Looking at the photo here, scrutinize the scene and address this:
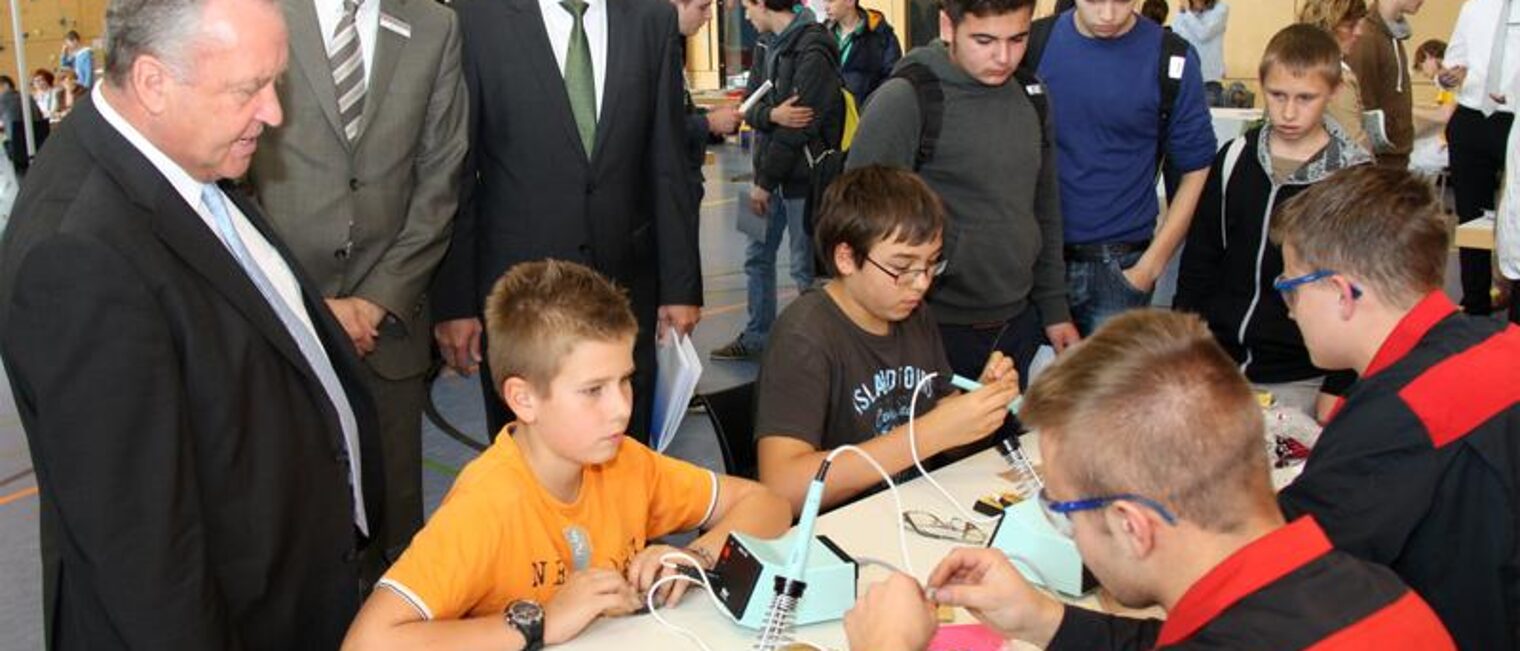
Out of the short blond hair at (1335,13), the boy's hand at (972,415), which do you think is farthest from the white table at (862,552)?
the short blond hair at (1335,13)

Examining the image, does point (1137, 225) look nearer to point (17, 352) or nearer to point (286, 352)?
point (286, 352)

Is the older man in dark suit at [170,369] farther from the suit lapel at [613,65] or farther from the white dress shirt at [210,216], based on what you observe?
the suit lapel at [613,65]

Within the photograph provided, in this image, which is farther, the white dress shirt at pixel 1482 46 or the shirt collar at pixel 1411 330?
the white dress shirt at pixel 1482 46

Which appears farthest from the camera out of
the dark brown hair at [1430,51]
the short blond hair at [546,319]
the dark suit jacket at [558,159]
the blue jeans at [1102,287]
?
the dark brown hair at [1430,51]

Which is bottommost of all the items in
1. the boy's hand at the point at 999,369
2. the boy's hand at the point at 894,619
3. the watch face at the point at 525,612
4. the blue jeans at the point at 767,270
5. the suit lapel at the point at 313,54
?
the blue jeans at the point at 767,270

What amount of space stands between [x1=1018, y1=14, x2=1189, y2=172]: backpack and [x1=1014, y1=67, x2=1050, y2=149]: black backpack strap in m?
0.13

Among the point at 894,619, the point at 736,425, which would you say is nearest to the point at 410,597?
the point at 894,619

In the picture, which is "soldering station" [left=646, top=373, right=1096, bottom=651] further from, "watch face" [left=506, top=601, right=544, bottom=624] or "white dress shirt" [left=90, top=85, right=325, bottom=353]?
"white dress shirt" [left=90, top=85, right=325, bottom=353]

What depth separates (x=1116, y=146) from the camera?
11.1 feet

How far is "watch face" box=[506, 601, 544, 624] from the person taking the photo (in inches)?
68.2

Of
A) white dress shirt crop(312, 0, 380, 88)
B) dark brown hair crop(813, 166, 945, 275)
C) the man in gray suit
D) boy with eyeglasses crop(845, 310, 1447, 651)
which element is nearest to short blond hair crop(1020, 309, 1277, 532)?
boy with eyeglasses crop(845, 310, 1447, 651)

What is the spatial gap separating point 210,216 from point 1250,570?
1448 millimetres

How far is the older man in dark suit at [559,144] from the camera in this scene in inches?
111

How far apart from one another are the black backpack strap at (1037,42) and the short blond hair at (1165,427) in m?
2.14
